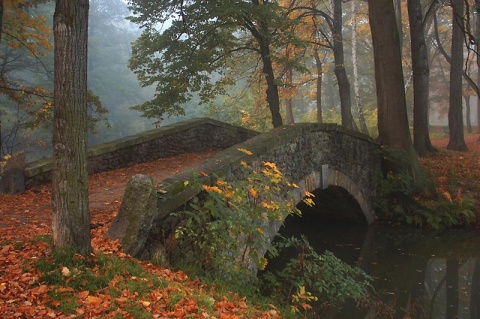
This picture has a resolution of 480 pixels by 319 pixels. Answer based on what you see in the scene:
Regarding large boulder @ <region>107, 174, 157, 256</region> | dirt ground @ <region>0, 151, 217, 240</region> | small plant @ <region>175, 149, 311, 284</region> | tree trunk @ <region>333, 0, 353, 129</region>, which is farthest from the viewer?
tree trunk @ <region>333, 0, 353, 129</region>

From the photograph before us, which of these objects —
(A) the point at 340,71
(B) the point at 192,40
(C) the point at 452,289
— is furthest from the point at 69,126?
(A) the point at 340,71

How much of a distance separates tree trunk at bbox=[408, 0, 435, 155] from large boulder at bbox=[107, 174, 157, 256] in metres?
11.7

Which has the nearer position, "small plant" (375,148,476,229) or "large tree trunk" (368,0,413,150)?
"small plant" (375,148,476,229)

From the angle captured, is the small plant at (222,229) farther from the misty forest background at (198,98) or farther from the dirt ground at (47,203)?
the misty forest background at (198,98)

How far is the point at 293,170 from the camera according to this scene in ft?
29.6

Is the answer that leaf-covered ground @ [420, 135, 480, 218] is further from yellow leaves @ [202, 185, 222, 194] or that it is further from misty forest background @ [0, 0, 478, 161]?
yellow leaves @ [202, 185, 222, 194]

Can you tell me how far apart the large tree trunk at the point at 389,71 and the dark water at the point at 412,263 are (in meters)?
2.61

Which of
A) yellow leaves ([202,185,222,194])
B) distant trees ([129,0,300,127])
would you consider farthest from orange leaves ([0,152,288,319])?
distant trees ([129,0,300,127])

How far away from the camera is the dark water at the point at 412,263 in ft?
23.4

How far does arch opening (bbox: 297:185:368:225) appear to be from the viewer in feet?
38.9

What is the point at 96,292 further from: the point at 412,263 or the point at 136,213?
the point at 412,263

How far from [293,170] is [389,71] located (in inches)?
179

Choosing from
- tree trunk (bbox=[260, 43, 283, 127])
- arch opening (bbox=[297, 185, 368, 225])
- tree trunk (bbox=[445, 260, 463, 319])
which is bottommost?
tree trunk (bbox=[445, 260, 463, 319])

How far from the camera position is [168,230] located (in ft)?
16.6
